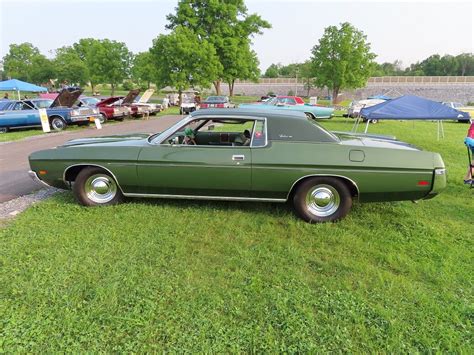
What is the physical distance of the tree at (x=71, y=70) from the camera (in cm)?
5400

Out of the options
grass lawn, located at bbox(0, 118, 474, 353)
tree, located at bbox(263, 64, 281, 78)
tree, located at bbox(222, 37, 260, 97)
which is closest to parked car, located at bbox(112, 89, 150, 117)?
grass lawn, located at bbox(0, 118, 474, 353)

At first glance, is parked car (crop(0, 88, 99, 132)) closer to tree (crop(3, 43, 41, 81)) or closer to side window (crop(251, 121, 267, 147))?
side window (crop(251, 121, 267, 147))

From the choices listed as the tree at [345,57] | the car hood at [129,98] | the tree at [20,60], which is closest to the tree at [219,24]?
the tree at [345,57]

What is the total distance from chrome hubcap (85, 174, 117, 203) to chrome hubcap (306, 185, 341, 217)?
106 inches

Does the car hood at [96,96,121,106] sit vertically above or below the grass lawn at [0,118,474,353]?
above

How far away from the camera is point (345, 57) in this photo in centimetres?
4059

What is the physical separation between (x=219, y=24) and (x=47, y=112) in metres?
28.1

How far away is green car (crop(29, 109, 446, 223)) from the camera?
3822mm

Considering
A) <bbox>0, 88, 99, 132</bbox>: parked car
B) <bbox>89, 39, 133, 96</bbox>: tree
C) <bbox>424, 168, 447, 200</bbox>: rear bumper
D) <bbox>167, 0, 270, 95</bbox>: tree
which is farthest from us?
<bbox>89, 39, 133, 96</bbox>: tree

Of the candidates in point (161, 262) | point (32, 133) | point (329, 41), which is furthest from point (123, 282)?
point (329, 41)

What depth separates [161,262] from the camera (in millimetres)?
3055

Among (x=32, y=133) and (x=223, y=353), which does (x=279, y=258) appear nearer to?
(x=223, y=353)

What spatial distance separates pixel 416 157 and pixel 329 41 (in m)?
42.8

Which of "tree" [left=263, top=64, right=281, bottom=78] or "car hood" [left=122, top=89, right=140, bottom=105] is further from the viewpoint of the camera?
"tree" [left=263, top=64, right=281, bottom=78]
